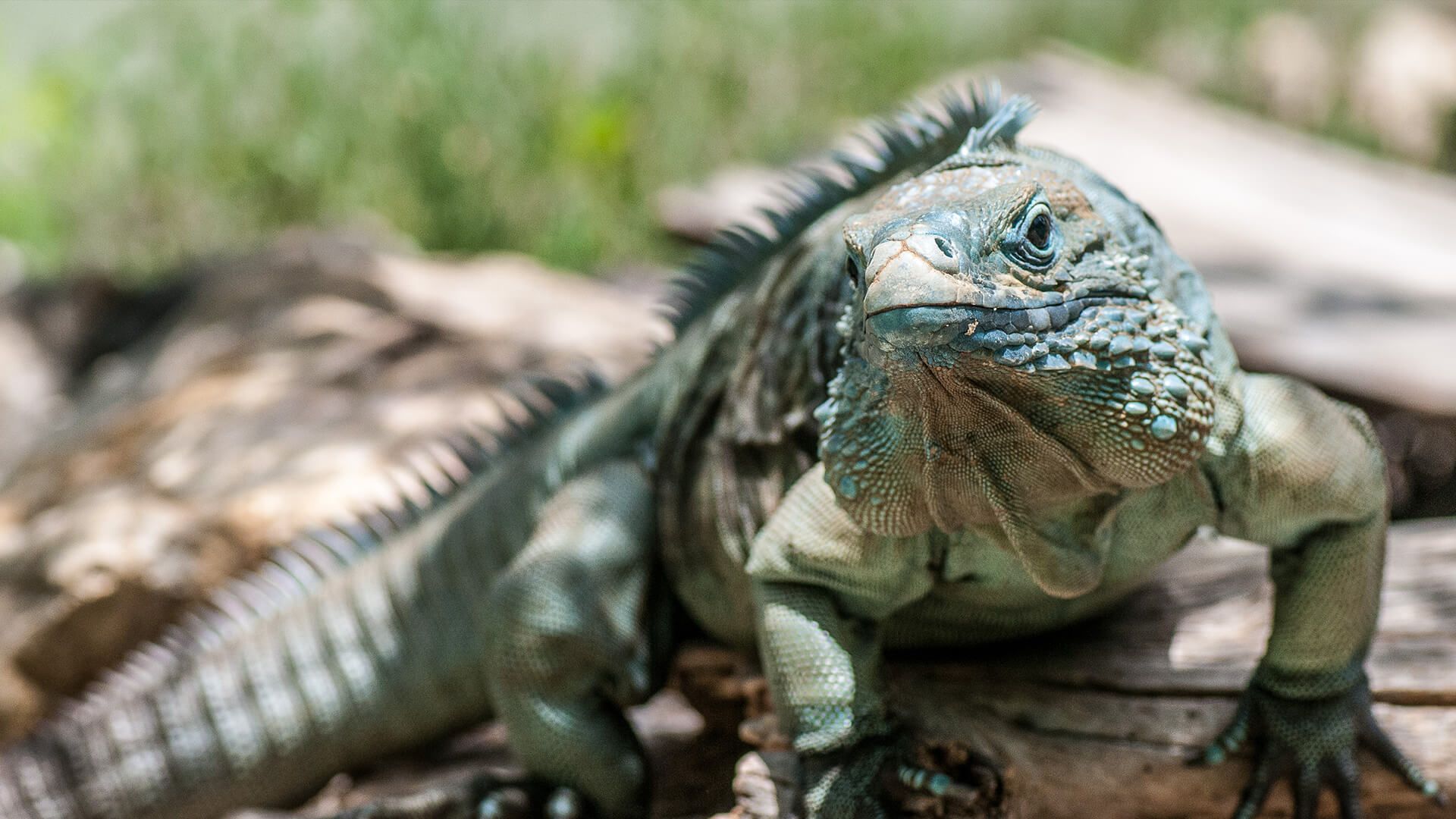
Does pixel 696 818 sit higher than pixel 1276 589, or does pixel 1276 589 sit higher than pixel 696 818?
pixel 1276 589

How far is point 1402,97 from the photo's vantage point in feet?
41.4

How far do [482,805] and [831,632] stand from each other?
4.56 ft

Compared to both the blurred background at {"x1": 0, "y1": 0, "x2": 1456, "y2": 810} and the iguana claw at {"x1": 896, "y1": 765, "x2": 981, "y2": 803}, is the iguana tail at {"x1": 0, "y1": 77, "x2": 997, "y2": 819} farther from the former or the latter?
the iguana claw at {"x1": 896, "y1": 765, "x2": 981, "y2": 803}

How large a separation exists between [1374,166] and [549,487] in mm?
7859

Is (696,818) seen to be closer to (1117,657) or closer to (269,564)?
(1117,657)

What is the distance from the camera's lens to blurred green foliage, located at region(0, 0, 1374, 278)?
358 inches

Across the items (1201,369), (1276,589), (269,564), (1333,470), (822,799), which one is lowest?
(269,564)

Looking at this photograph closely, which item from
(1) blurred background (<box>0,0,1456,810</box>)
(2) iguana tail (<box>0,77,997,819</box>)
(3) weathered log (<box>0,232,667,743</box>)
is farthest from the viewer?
(1) blurred background (<box>0,0,1456,810</box>)

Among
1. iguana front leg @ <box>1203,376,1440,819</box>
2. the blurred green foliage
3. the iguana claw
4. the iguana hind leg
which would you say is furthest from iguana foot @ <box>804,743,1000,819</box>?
the blurred green foliage

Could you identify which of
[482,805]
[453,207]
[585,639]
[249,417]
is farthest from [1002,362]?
[453,207]

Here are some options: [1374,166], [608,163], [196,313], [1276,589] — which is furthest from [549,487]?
[1374,166]

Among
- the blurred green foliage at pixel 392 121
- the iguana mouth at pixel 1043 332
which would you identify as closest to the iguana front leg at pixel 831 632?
the iguana mouth at pixel 1043 332

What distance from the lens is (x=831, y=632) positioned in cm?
301

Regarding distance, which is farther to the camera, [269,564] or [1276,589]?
[269,564]
